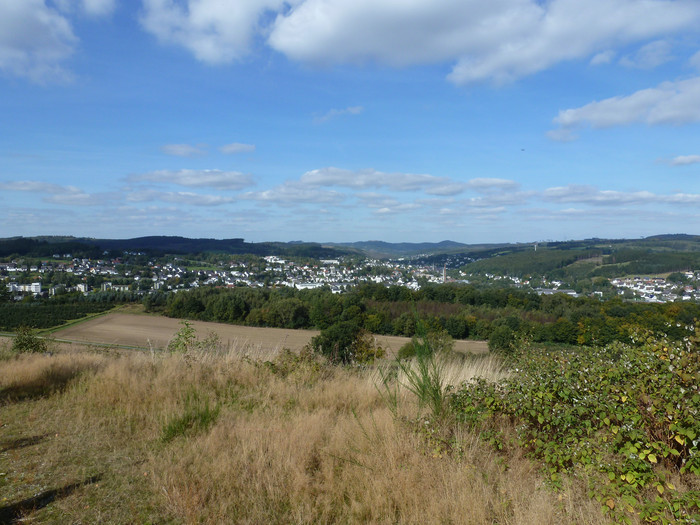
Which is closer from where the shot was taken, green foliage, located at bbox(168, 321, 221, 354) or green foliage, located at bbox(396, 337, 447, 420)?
green foliage, located at bbox(396, 337, 447, 420)

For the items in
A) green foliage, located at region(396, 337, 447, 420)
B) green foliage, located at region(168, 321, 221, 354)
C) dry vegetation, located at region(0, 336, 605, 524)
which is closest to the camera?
dry vegetation, located at region(0, 336, 605, 524)

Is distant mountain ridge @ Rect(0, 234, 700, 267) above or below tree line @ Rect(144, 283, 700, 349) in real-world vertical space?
above

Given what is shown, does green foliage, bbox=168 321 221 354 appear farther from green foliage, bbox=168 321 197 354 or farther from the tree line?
the tree line

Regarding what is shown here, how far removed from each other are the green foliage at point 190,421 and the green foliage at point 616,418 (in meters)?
2.76

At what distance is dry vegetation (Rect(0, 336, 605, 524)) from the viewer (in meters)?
3.01

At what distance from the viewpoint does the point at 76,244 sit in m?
73.1

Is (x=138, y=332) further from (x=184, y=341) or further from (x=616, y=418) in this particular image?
(x=616, y=418)

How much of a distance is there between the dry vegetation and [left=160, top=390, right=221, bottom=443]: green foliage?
0.02m

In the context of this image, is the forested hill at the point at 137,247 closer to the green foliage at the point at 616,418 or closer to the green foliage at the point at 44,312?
the green foliage at the point at 44,312

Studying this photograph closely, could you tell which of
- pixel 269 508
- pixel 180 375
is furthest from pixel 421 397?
pixel 180 375

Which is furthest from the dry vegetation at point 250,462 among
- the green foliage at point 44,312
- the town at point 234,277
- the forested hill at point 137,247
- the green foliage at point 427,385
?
the forested hill at point 137,247

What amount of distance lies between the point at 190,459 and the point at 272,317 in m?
40.5

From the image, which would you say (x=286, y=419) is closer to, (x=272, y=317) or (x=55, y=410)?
(x=55, y=410)

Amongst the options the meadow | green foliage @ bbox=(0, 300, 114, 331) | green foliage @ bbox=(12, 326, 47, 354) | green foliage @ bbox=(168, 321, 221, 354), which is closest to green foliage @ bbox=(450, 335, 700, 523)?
the meadow
